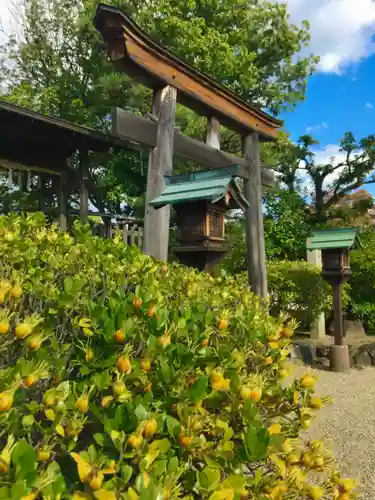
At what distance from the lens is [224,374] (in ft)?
5.44

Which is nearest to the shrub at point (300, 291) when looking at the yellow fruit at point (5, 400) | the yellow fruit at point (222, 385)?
the yellow fruit at point (222, 385)

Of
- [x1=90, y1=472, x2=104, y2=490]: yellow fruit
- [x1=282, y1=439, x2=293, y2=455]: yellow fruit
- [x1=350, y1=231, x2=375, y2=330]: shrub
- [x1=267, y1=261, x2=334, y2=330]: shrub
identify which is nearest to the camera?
[x1=90, y1=472, x2=104, y2=490]: yellow fruit

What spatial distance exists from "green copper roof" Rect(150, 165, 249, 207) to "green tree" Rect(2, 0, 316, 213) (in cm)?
715

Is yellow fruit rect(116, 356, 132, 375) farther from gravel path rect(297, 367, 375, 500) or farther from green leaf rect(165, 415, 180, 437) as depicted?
gravel path rect(297, 367, 375, 500)

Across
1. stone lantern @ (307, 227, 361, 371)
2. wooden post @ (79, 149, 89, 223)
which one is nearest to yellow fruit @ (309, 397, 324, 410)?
stone lantern @ (307, 227, 361, 371)

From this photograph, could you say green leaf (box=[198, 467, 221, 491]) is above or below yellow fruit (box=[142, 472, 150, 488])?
below

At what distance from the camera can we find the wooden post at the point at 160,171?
456cm

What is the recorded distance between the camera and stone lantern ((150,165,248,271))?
3.86m

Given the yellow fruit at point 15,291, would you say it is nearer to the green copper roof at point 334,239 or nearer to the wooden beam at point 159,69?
the wooden beam at point 159,69

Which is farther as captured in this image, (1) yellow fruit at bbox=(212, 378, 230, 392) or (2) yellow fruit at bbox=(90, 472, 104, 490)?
(1) yellow fruit at bbox=(212, 378, 230, 392)

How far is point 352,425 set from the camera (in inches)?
192

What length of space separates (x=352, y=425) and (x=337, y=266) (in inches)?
132

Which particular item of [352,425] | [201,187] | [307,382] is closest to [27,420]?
[307,382]

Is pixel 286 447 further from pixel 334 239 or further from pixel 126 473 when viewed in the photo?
pixel 334 239
